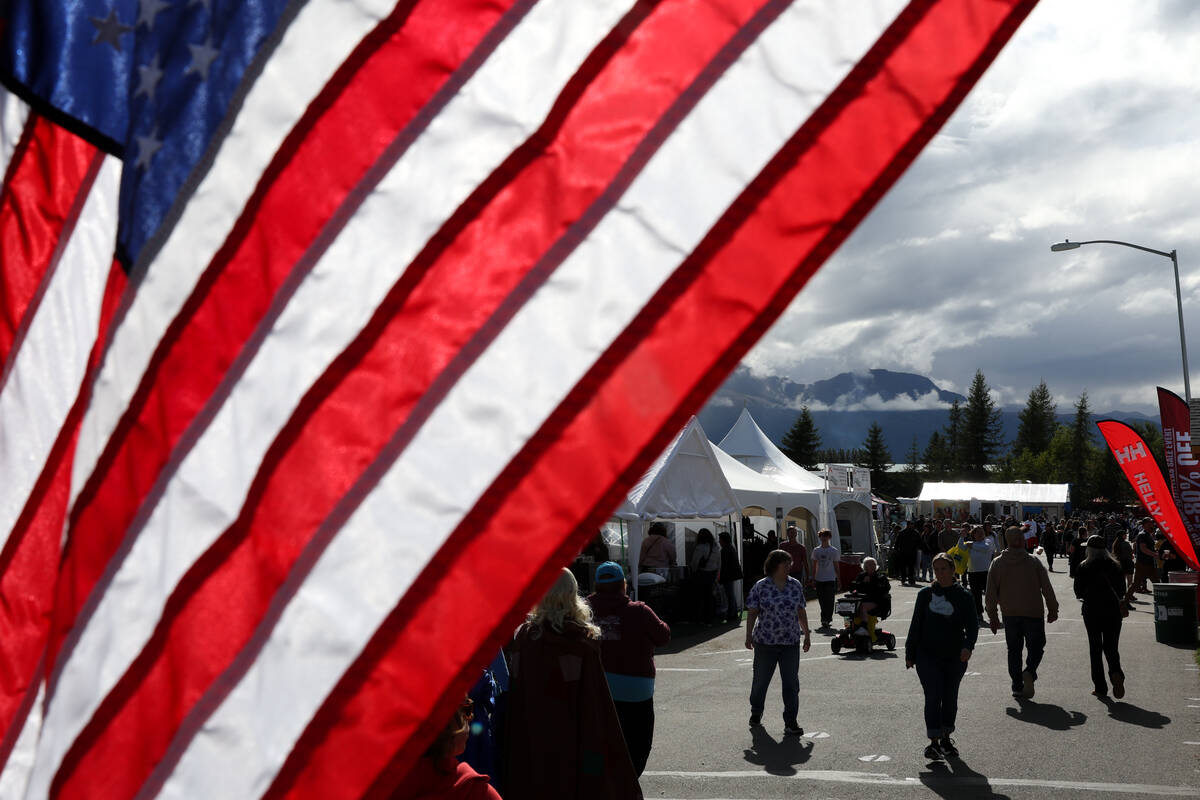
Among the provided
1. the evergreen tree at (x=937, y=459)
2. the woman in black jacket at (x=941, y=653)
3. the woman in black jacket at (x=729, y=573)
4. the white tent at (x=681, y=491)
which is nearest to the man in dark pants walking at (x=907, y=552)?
the woman in black jacket at (x=729, y=573)

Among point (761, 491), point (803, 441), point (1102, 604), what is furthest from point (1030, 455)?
point (1102, 604)

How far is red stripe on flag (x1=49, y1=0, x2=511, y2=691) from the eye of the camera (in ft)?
5.78

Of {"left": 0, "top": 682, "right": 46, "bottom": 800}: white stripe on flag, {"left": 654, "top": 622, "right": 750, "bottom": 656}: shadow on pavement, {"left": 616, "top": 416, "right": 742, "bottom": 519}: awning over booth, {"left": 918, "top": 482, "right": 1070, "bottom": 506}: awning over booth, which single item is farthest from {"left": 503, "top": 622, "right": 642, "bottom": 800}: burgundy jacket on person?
{"left": 918, "top": 482, "right": 1070, "bottom": 506}: awning over booth

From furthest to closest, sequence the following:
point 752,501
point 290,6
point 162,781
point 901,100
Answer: point 752,501, point 290,6, point 162,781, point 901,100

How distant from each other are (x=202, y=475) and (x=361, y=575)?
0.33 meters

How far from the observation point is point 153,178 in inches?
72.0

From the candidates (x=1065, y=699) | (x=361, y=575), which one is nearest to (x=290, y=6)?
(x=361, y=575)

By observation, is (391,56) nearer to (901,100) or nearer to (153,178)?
(153,178)

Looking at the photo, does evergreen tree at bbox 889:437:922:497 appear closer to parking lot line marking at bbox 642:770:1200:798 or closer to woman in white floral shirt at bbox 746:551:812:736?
woman in white floral shirt at bbox 746:551:812:736

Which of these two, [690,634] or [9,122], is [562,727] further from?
[690,634]

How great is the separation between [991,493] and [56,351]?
5480cm

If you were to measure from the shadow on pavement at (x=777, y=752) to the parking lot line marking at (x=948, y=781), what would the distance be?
0.20m

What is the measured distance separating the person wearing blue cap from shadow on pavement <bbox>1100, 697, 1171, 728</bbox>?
21.1 feet

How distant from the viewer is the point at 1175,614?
17203mm
